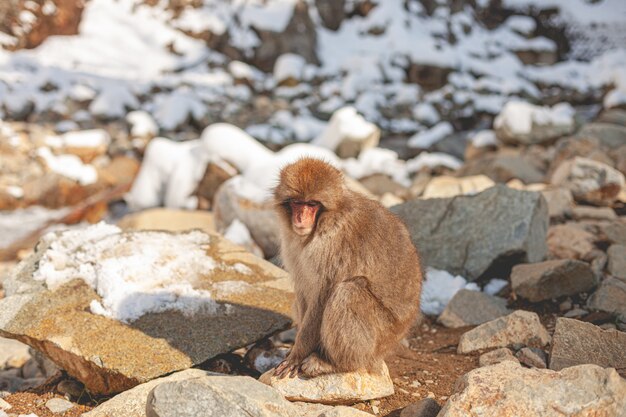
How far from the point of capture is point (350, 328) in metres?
2.35

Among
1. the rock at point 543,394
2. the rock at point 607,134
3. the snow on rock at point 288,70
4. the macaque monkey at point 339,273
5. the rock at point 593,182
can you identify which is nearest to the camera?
the rock at point 543,394

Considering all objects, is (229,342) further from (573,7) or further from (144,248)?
(573,7)

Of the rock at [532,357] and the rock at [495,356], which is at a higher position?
the rock at [532,357]

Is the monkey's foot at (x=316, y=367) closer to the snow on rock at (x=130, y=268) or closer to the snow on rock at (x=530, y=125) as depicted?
the snow on rock at (x=130, y=268)

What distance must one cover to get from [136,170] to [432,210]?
723 centimetres

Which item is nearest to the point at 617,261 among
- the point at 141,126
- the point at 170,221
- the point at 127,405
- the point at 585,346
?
the point at 585,346

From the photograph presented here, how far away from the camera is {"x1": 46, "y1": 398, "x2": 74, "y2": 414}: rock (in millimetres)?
2600

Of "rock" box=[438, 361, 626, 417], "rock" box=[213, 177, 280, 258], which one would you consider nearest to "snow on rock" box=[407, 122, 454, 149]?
"rock" box=[213, 177, 280, 258]

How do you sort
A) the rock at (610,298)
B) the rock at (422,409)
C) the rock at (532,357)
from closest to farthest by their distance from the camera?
the rock at (422,409) < the rock at (532,357) < the rock at (610,298)

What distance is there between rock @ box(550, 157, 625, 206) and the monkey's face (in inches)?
156

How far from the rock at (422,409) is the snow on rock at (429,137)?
32.6 feet

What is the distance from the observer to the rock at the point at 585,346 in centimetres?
255

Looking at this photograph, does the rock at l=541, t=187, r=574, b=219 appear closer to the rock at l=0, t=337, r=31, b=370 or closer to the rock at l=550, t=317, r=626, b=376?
the rock at l=550, t=317, r=626, b=376

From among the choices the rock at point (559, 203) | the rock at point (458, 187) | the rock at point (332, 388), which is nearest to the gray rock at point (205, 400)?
the rock at point (332, 388)
